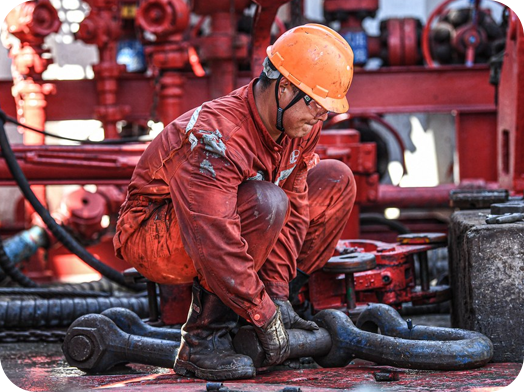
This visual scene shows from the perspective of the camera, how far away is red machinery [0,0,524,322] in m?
5.26

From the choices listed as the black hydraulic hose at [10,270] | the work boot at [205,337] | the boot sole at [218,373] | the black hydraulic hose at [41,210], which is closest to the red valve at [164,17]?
the black hydraulic hose at [41,210]

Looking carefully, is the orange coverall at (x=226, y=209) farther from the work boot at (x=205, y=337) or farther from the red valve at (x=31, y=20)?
the red valve at (x=31, y=20)

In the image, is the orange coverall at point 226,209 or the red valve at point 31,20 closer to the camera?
the orange coverall at point 226,209

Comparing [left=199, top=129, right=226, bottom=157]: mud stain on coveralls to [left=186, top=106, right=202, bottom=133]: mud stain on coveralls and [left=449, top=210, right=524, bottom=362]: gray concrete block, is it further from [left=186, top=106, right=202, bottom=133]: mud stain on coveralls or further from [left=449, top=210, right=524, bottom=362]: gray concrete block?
[left=449, top=210, right=524, bottom=362]: gray concrete block

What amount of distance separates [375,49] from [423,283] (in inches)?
173

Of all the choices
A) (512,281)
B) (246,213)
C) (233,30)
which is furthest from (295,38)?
(233,30)

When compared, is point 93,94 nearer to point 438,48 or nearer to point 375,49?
point 375,49

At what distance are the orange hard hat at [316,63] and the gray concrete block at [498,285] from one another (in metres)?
0.79

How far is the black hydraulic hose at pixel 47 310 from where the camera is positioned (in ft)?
15.0

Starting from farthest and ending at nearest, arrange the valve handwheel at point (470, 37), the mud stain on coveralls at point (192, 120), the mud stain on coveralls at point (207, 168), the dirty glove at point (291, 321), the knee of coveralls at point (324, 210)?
the valve handwheel at point (470, 37) < the knee of coveralls at point (324, 210) < the dirty glove at point (291, 321) < the mud stain on coveralls at point (192, 120) < the mud stain on coveralls at point (207, 168)

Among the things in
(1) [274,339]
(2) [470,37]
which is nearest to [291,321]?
(1) [274,339]

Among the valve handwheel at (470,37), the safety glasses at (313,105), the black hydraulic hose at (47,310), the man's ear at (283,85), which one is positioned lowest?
the black hydraulic hose at (47,310)

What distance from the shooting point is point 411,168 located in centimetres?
1079

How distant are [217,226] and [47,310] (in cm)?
193
